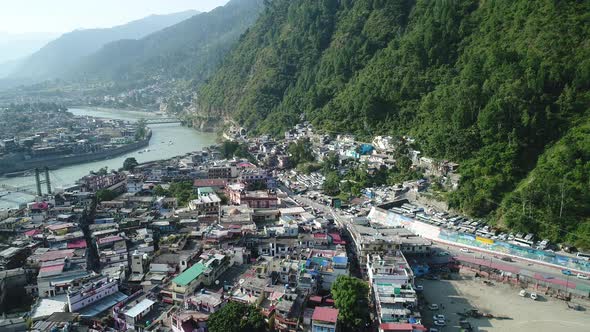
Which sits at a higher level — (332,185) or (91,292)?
(332,185)

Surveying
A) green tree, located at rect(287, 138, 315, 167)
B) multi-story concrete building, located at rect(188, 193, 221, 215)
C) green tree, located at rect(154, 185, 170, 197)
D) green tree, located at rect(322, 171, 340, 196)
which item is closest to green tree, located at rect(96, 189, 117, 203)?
green tree, located at rect(154, 185, 170, 197)

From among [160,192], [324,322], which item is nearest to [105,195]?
[160,192]

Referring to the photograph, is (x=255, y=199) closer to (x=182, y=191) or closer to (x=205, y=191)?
(x=205, y=191)

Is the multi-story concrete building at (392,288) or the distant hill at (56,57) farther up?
the distant hill at (56,57)

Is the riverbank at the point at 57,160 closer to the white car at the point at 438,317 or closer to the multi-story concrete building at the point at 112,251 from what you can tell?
the multi-story concrete building at the point at 112,251

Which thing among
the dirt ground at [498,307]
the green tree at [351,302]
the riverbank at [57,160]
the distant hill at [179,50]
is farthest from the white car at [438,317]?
the distant hill at [179,50]

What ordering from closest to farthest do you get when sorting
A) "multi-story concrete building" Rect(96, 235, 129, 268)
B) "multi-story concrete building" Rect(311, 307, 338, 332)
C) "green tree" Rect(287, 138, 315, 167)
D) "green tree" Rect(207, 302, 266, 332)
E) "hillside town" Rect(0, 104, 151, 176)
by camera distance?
"green tree" Rect(207, 302, 266, 332) < "multi-story concrete building" Rect(311, 307, 338, 332) < "multi-story concrete building" Rect(96, 235, 129, 268) < "green tree" Rect(287, 138, 315, 167) < "hillside town" Rect(0, 104, 151, 176)

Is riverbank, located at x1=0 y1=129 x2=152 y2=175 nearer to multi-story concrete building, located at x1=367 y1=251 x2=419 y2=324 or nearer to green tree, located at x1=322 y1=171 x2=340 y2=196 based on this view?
green tree, located at x1=322 y1=171 x2=340 y2=196
